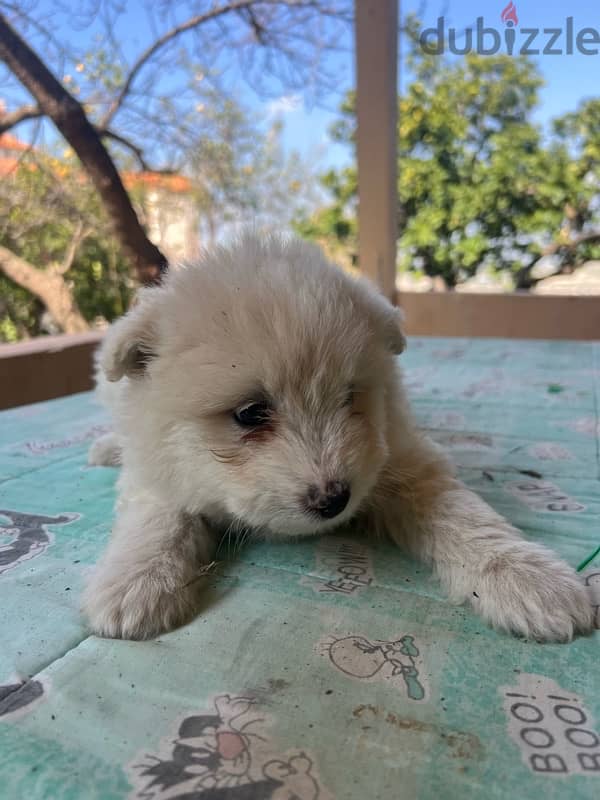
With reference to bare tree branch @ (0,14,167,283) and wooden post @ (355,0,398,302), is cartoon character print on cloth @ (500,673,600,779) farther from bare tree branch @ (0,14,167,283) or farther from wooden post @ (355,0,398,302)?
wooden post @ (355,0,398,302)

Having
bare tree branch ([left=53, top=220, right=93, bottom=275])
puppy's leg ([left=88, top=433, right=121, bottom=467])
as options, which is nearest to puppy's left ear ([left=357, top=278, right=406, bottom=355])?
puppy's leg ([left=88, top=433, right=121, bottom=467])

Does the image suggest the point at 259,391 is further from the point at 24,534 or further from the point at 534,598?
the point at 24,534

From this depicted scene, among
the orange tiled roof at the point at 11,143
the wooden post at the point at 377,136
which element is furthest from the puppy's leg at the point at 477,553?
the wooden post at the point at 377,136

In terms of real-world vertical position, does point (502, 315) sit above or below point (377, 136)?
below

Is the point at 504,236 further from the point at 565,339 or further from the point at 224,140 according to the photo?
the point at 224,140

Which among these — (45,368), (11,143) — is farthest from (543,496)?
(11,143)

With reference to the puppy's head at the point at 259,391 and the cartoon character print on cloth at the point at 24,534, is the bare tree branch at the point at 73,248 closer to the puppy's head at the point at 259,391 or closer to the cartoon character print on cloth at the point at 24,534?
the cartoon character print on cloth at the point at 24,534
